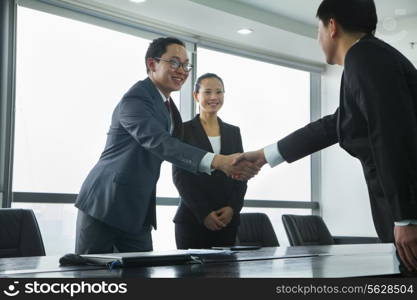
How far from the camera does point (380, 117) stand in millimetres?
1552

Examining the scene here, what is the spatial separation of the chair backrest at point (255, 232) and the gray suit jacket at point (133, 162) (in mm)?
948

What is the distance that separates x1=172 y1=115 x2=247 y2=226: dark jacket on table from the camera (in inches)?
132

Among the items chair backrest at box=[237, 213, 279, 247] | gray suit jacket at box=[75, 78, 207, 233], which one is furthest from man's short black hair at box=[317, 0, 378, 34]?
chair backrest at box=[237, 213, 279, 247]

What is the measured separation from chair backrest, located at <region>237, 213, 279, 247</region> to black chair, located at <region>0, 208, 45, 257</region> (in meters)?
Answer: 1.43

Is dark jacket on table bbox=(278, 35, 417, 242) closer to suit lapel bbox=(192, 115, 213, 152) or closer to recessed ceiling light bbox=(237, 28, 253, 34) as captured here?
suit lapel bbox=(192, 115, 213, 152)

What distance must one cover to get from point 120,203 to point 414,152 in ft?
4.15

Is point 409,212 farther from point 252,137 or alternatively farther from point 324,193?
point 324,193

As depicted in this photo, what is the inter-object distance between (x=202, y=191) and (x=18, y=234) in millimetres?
1217

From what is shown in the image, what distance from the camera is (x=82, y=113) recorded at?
513cm

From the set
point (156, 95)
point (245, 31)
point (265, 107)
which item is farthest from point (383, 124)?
point (265, 107)

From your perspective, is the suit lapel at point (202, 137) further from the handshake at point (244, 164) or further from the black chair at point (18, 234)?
the black chair at point (18, 234)

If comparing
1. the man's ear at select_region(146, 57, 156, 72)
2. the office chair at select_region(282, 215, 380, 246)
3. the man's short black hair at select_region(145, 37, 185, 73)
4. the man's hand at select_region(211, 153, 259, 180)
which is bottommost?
the office chair at select_region(282, 215, 380, 246)

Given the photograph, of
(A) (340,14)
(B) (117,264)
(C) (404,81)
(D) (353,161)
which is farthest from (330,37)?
(D) (353,161)

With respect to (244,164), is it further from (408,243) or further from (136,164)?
(408,243)
